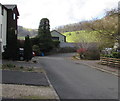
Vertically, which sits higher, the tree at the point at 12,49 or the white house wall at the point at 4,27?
the white house wall at the point at 4,27

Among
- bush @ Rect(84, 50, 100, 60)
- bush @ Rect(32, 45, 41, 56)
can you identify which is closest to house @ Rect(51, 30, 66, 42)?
bush @ Rect(32, 45, 41, 56)

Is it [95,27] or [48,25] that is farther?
[48,25]

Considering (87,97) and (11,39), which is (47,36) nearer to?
(11,39)

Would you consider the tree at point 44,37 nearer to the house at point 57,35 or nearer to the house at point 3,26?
the house at point 3,26

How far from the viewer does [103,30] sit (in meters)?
19.7

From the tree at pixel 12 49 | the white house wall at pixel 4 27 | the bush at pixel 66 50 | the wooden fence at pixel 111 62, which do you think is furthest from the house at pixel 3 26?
the bush at pixel 66 50

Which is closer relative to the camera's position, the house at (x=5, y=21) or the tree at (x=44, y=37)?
the house at (x=5, y=21)

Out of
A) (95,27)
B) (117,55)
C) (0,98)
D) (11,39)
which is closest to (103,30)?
(95,27)

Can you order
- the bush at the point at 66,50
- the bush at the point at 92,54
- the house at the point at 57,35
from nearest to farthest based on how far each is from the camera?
the bush at the point at 92,54 → the bush at the point at 66,50 → the house at the point at 57,35

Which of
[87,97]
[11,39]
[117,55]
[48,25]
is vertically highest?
[48,25]

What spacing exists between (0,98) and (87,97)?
3.37 m

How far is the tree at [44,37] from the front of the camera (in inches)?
1826

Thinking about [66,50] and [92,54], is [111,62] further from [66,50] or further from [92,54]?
[66,50]

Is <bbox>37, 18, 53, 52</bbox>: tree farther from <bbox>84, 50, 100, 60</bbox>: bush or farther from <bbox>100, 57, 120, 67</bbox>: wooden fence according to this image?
<bbox>100, 57, 120, 67</bbox>: wooden fence
